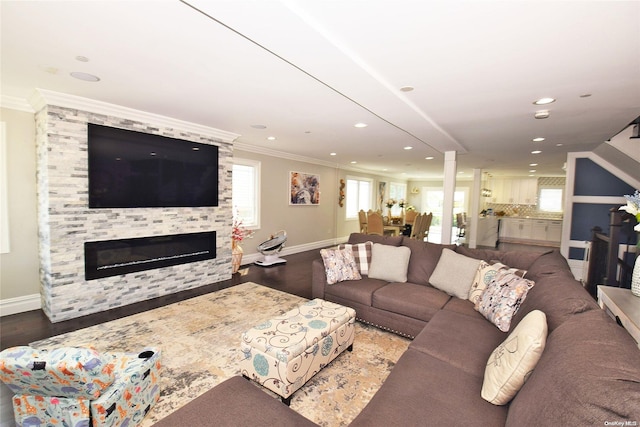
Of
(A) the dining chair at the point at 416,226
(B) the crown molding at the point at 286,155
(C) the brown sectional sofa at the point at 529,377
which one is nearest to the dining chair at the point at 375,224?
(A) the dining chair at the point at 416,226

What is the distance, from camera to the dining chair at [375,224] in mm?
7594

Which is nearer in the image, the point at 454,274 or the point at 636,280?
the point at 636,280

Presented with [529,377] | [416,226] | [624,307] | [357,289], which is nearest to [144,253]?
[357,289]

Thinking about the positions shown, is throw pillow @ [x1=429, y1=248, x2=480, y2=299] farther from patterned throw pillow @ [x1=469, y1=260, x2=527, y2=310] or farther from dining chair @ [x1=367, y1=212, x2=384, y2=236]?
dining chair @ [x1=367, y1=212, x2=384, y2=236]

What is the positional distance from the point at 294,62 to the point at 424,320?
8.43ft

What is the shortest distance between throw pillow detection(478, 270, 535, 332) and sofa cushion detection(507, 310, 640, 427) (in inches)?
36.0

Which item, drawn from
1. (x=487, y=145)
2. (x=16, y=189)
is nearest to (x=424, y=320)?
(x=487, y=145)

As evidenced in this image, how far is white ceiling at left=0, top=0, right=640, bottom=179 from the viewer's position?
1621 millimetres

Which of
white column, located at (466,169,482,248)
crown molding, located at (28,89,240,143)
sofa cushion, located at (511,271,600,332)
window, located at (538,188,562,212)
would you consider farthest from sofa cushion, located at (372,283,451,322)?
window, located at (538,188,562,212)

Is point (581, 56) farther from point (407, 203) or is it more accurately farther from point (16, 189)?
point (407, 203)

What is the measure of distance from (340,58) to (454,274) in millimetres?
2352

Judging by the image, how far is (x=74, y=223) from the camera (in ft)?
10.9

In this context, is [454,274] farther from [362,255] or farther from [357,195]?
[357,195]

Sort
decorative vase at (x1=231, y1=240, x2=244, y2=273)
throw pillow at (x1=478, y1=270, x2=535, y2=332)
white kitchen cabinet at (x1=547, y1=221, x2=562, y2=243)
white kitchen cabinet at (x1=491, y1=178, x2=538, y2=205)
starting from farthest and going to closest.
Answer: white kitchen cabinet at (x1=491, y1=178, x2=538, y2=205) < white kitchen cabinet at (x1=547, y1=221, x2=562, y2=243) < decorative vase at (x1=231, y1=240, x2=244, y2=273) < throw pillow at (x1=478, y1=270, x2=535, y2=332)
